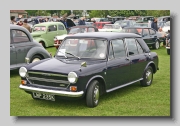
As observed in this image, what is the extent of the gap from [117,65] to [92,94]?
1204 millimetres

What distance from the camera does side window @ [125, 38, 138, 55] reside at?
822cm

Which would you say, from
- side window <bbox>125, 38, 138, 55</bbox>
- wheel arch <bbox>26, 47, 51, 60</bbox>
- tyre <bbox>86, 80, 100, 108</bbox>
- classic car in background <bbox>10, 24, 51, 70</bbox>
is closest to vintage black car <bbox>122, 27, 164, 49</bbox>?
wheel arch <bbox>26, 47, 51, 60</bbox>

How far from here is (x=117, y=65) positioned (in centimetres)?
750

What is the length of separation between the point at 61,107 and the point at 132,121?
1.68m

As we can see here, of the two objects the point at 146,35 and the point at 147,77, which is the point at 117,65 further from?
the point at 146,35

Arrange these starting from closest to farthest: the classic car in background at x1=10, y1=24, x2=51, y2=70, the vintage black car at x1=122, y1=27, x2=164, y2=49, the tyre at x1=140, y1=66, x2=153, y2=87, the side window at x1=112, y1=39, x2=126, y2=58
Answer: the side window at x1=112, y1=39, x2=126, y2=58
the tyre at x1=140, y1=66, x2=153, y2=87
the classic car in background at x1=10, y1=24, x2=51, y2=70
the vintage black car at x1=122, y1=27, x2=164, y2=49

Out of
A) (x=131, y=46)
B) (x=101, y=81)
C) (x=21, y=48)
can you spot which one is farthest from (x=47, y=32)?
(x=101, y=81)

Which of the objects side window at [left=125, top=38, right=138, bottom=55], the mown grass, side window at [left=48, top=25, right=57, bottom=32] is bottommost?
the mown grass

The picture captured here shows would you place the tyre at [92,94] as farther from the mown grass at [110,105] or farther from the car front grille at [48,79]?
the car front grille at [48,79]

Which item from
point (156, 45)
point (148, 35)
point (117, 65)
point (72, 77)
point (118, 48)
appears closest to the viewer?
point (72, 77)

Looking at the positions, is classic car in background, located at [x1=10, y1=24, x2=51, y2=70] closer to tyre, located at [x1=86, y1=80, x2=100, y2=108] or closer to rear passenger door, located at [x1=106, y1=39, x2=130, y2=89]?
rear passenger door, located at [x1=106, y1=39, x2=130, y2=89]

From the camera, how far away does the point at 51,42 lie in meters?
19.0

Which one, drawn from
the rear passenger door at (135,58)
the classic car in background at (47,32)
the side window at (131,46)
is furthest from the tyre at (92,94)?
the classic car in background at (47,32)

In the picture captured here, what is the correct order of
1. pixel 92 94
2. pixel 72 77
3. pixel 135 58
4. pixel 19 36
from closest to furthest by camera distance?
1. pixel 72 77
2. pixel 92 94
3. pixel 135 58
4. pixel 19 36
